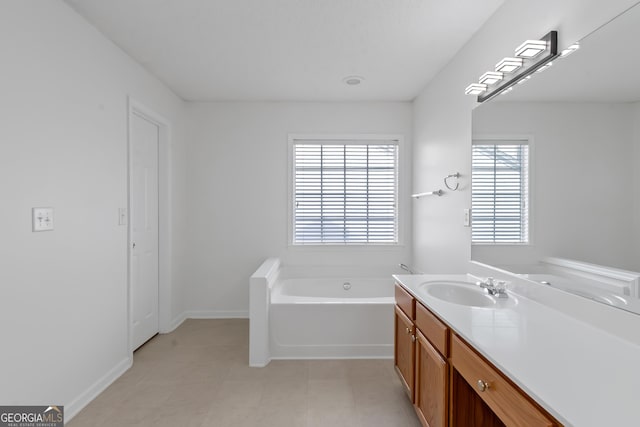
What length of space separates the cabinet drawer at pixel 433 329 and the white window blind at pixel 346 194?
2036 millimetres

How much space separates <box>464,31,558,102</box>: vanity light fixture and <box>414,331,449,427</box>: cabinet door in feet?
4.87

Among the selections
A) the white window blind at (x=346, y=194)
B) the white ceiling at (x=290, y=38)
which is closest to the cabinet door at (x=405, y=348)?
the white window blind at (x=346, y=194)

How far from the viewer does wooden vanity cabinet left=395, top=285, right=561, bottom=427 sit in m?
0.98

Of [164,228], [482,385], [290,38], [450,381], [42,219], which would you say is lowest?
[450,381]

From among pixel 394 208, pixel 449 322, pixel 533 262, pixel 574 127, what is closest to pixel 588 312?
pixel 533 262

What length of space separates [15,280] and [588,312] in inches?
104

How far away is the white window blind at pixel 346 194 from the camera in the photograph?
3803 millimetres

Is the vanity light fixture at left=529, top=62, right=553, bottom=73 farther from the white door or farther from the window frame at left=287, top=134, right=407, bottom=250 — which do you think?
the white door

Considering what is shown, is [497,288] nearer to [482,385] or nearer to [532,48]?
[482,385]

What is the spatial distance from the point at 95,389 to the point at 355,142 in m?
3.20

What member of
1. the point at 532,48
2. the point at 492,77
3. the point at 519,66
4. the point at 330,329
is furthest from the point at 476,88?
the point at 330,329

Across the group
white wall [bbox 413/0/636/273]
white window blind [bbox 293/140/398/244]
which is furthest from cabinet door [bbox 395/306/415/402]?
white window blind [bbox 293/140/398/244]

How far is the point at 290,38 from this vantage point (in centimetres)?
233

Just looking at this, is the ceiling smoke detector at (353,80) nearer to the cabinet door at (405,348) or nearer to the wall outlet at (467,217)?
the wall outlet at (467,217)
